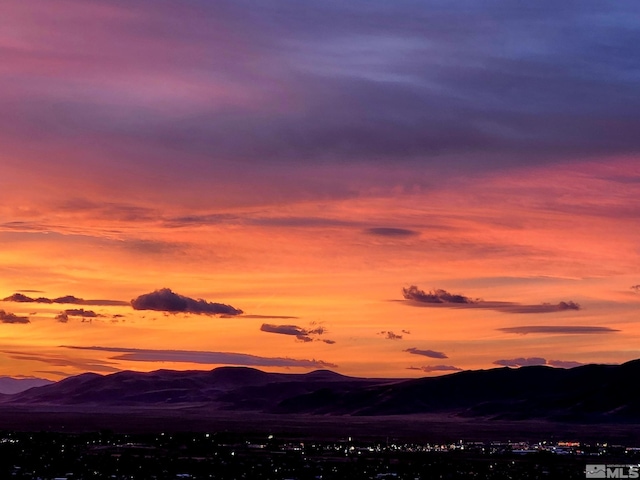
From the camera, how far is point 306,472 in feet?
495

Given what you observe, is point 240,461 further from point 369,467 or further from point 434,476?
point 434,476

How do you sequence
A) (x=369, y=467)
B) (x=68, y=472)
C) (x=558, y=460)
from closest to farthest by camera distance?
(x=68, y=472) → (x=369, y=467) → (x=558, y=460)

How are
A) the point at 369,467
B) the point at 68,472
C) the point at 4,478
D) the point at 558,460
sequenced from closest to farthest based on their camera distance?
the point at 4,478, the point at 68,472, the point at 369,467, the point at 558,460

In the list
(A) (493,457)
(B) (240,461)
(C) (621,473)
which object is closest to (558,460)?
(A) (493,457)

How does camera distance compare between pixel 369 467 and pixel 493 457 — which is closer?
pixel 369 467

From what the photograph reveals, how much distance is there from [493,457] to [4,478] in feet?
315

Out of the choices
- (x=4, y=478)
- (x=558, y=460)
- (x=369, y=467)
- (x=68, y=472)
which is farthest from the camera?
(x=558, y=460)

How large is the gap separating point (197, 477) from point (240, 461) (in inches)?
1288

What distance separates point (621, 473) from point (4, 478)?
8289 centimetres

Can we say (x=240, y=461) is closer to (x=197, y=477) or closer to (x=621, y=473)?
(x=197, y=477)

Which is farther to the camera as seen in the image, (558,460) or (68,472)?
(558,460)

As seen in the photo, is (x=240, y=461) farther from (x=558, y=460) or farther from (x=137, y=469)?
(x=558, y=460)

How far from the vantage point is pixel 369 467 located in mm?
162625

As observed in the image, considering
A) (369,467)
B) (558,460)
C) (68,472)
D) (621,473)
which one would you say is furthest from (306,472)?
(558,460)
